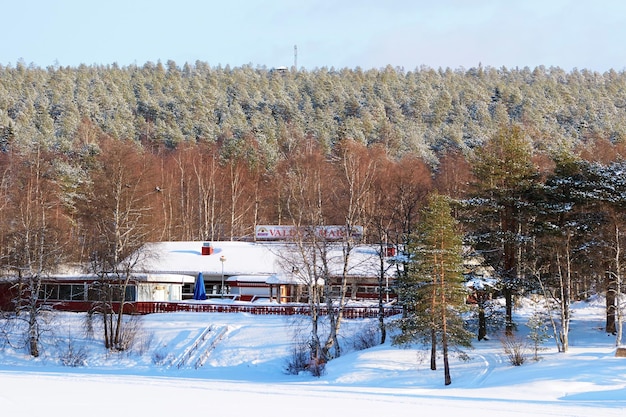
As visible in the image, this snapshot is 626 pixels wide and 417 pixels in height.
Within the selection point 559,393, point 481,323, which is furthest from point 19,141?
point 559,393

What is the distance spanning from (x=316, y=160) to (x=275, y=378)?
122 feet

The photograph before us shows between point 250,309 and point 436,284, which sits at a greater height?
point 436,284

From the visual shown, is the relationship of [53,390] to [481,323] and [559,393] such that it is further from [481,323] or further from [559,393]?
[481,323]

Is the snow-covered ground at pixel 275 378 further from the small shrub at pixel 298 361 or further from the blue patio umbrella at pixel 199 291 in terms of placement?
the blue patio umbrella at pixel 199 291

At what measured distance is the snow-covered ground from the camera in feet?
59.4

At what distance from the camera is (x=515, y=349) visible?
91.6 ft

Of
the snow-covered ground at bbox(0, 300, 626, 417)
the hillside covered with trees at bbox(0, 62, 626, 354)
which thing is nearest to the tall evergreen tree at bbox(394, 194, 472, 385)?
the snow-covered ground at bbox(0, 300, 626, 417)

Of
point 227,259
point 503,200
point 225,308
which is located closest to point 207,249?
point 227,259

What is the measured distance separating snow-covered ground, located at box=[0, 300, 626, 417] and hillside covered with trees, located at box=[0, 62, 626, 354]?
3747mm

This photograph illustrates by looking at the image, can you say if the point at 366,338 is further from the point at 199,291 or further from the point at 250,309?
the point at 199,291

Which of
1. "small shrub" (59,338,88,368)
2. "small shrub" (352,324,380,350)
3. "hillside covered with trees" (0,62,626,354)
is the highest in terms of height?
"hillside covered with trees" (0,62,626,354)

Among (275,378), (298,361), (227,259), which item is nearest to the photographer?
(275,378)

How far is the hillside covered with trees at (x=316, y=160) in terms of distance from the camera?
33.3m

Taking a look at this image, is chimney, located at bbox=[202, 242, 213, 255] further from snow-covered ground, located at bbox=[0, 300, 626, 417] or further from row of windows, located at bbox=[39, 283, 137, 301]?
snow-covered ground, located at bbox=[0, 300, 626, 417]
